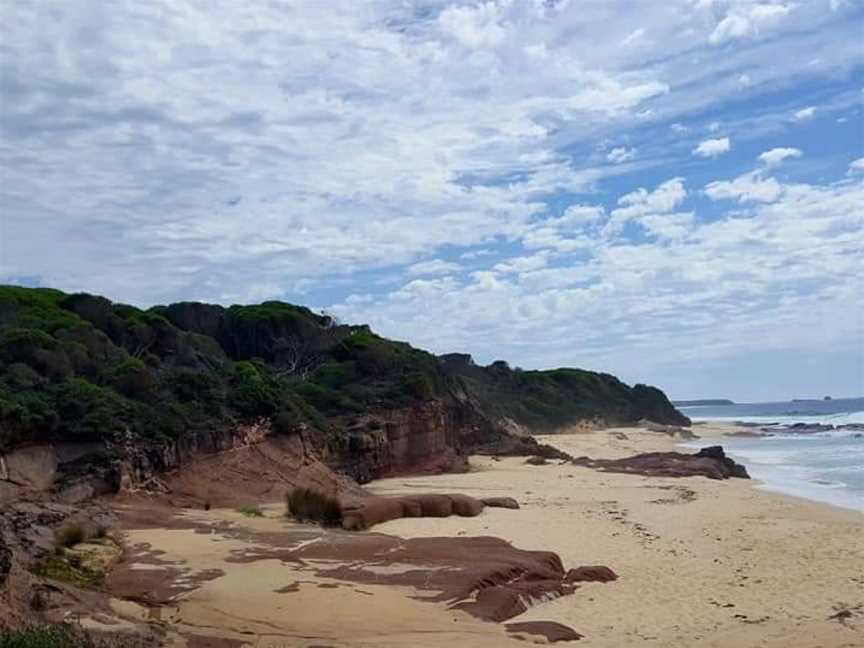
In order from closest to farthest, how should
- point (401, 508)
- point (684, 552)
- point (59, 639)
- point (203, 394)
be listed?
point (59, 639), point (684, 552), point (401, 508), point (203, 394)

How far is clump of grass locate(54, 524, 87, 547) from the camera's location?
13391 mm

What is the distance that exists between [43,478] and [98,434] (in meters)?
1.59

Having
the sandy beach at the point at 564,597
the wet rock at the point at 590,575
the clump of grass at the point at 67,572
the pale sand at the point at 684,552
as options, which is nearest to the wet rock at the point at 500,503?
the pale sand at the point at 684,552

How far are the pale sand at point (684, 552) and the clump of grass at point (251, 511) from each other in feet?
8.43

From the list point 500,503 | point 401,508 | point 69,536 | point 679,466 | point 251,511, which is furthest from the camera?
point 679,466

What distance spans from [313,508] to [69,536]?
6236mm

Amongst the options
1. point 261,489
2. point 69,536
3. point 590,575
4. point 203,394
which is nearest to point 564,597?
point 590,575

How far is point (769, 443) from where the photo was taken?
63.6 m

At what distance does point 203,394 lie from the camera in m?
25.0

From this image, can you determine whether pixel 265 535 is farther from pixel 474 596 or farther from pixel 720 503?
pixel 720 503

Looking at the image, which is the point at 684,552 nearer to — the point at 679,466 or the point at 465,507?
the point at 465,507

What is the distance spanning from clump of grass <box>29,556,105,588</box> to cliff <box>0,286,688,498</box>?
685 cm

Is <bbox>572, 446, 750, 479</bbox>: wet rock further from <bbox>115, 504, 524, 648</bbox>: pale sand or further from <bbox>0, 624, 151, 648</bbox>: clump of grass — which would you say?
<bbox>0, 624, 151, 648</bbox>: clump of grass

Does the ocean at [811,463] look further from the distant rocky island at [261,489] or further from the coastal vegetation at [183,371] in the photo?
the coastal vegetation at [183,371]
